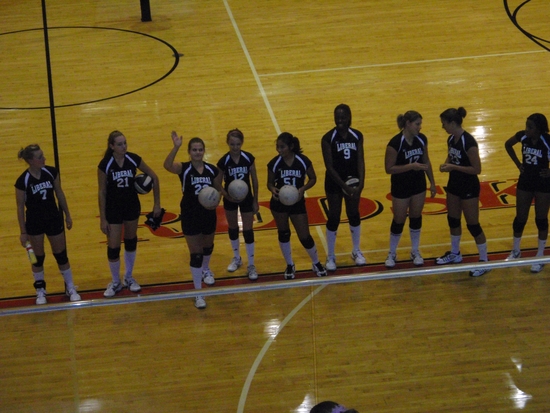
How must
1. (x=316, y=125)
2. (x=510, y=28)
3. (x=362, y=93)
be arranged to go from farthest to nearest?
1. (x=510, y=28)
2. (x=362, y=93)
3. (x=316, y=125)

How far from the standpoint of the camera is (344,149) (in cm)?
840

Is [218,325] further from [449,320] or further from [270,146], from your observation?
[270,146]

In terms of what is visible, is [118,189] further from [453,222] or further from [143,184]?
[453,222]

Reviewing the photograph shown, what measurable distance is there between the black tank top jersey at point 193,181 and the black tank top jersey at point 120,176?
0.49m

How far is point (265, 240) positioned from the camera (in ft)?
32.1

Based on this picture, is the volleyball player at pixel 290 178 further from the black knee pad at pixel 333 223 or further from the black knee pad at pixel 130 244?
the black knee pad at pixel 130 244

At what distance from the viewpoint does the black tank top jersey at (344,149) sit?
8.39 m

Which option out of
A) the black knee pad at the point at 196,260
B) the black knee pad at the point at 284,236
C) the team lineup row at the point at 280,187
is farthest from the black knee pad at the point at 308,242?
the black knee pad at the point at 196,260

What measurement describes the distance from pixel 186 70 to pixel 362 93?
334cm

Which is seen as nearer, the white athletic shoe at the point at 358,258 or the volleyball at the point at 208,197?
the volleyball at the point at 208,197

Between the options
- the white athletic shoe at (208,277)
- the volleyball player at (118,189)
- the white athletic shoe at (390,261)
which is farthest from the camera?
the white athletic shoe at (390,261)

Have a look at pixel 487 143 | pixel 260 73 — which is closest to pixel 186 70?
pixel 260 73

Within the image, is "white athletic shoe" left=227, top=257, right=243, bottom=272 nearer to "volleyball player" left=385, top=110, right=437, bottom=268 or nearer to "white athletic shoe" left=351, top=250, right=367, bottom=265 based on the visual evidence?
"white athletic shoe" left=351, top=250, right=367, bottom=265

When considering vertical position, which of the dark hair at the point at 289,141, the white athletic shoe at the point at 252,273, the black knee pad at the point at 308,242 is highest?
the dark hair at the point at 289,141
